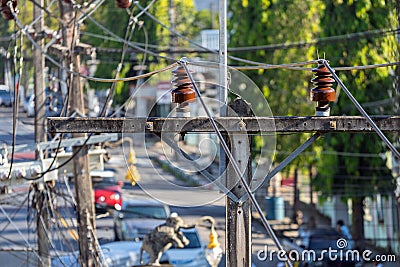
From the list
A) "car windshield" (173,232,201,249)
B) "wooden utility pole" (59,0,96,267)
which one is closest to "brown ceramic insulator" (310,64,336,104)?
"wooden utility pole" (59,0,96,267)

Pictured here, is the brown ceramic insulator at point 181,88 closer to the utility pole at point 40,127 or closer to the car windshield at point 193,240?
the utility pole at point 40,127

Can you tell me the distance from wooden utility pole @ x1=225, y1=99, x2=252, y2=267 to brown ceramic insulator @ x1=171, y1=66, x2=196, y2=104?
13.4 inches

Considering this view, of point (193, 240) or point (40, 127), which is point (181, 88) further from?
point (193, 240)

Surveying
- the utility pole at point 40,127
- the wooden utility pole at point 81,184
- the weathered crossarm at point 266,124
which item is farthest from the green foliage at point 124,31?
the weathered crossarm at point 266,124

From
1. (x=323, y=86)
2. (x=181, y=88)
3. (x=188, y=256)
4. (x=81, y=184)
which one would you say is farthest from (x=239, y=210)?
(x=188, y=256)

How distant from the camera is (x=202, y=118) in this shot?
7031 millimetres

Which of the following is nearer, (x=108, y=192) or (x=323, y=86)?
(x=323, y=86)

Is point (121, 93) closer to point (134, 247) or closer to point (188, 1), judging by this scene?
point (188, 1)

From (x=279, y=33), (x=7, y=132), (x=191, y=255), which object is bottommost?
(x=191, y=255)

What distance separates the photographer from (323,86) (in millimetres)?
7152

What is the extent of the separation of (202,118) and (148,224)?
1533 centimetres

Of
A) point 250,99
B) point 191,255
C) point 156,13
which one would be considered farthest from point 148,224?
point 250,99

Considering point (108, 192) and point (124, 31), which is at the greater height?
point (124, 31)

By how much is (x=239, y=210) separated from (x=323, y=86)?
1142mm
